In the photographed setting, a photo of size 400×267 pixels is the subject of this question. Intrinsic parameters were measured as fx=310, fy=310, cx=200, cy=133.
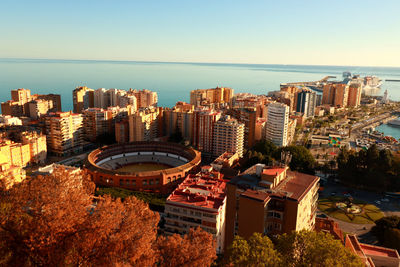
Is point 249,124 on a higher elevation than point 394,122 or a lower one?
higher

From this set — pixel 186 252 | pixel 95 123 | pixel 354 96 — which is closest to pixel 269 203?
pixel 186 252

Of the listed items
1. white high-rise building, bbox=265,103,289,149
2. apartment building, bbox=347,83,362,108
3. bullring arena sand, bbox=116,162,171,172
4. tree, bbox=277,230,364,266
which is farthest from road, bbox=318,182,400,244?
apartment building, bbox=347,83,362,108

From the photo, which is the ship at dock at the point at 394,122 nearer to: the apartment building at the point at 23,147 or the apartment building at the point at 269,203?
the apartment building at the point at 269,203

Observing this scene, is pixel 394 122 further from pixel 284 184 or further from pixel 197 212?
pixel 284 184

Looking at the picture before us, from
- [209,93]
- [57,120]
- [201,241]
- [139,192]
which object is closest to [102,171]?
[139,192]

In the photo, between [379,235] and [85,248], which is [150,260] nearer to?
[85,248]

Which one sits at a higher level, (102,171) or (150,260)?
(150,260)

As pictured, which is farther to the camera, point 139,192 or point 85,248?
point 139,192

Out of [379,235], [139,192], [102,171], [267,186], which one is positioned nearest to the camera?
[267,186]

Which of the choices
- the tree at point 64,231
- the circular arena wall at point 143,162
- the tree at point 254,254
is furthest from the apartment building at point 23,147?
the tree at point 254,254
